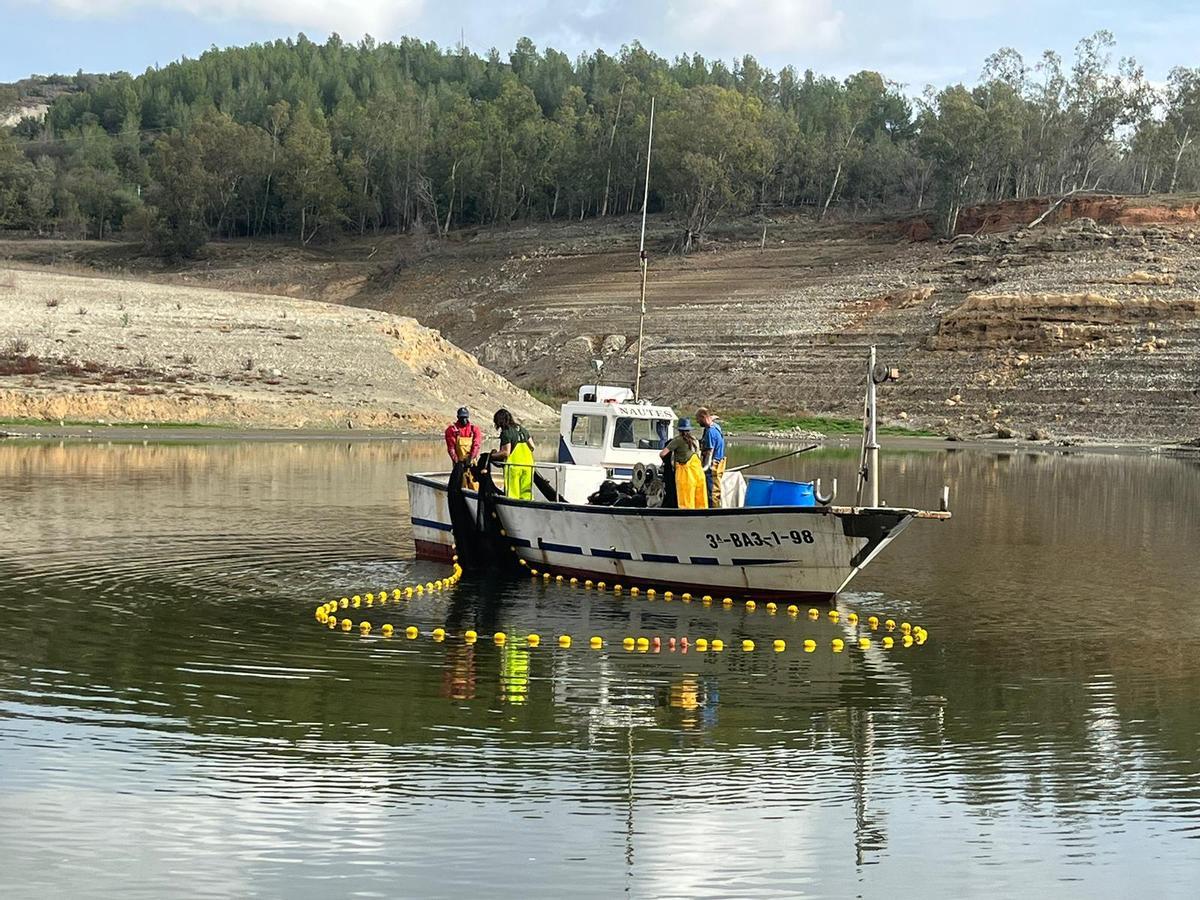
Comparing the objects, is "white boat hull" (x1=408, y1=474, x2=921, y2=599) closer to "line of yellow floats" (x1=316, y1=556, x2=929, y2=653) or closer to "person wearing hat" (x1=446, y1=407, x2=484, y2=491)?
"line of yellow floats" (x1=316, y1=556, x2=929, y2=653)

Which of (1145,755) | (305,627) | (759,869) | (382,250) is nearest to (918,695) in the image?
(1145,755)

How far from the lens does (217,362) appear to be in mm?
67188

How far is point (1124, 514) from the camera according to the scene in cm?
3631

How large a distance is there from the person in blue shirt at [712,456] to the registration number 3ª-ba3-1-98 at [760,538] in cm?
119

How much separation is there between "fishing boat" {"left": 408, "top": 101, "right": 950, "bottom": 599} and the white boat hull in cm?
2

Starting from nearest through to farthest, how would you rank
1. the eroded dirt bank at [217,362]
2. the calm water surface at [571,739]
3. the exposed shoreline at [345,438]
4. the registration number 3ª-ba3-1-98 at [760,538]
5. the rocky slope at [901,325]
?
1. the calm water surface at [571,739]
2. the registration number 3ª-ba3-1-98 at [760,538]
3. the exposed shoreline at [345,438]
4. the eroded dirt bank at [217,362]
5. the rocky slope at [901,325]

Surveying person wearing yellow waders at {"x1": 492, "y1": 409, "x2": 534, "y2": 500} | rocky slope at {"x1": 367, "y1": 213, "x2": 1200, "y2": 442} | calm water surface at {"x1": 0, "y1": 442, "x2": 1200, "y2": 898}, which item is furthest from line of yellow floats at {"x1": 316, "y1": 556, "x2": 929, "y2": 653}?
rocky slope at {"x1": 367, "y1": 213, "x2": 1200, "y2": 442}

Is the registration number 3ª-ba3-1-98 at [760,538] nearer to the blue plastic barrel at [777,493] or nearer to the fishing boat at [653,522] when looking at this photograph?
the fishing boat at [653,522]

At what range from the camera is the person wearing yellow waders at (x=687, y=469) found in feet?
72.4

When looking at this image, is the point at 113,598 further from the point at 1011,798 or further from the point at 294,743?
the point at 1011,798

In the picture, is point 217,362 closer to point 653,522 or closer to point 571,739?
point 653,522

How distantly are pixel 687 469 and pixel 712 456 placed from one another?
708 mm

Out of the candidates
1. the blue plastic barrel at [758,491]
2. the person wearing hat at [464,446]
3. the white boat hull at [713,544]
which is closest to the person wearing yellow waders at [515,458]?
the person wearing hat at [464,446]

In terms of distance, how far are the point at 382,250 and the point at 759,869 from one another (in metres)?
121
